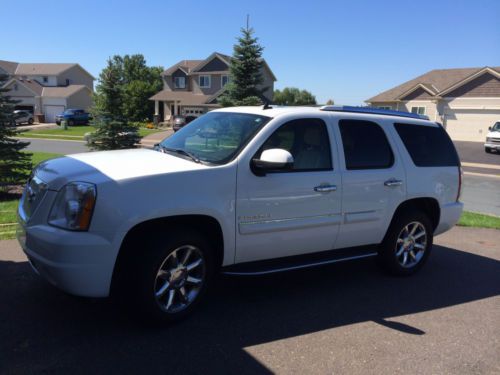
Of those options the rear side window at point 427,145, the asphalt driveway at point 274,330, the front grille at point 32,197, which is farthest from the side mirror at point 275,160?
the rear side window at point 427,145

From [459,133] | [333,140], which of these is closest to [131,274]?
[333,140]

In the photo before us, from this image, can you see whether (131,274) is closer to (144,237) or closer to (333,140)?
(144,237)

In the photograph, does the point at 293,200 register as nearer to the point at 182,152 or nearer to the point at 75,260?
the point at 182,152

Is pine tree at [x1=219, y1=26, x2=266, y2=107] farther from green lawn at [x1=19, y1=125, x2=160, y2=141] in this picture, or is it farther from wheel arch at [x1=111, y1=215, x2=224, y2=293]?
wheel arch at [x1=111, y1=215, x2=224, y2=293]

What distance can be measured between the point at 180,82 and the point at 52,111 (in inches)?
794

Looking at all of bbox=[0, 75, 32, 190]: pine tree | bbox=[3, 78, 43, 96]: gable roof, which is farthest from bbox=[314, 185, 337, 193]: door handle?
bbox=[3, 78, 43, 96]: gable roof

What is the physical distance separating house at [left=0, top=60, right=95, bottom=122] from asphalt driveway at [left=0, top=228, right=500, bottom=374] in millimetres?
55621

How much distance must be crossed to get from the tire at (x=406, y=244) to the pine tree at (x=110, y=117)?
1113 centimetres

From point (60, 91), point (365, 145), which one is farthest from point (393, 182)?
point (60, 91)

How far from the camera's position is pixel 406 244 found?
5.64 meters

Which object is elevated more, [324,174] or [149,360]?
[324,174]

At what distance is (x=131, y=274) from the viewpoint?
3.68m

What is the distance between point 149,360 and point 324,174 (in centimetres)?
247

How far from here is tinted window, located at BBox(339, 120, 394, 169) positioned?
16.4 ft
